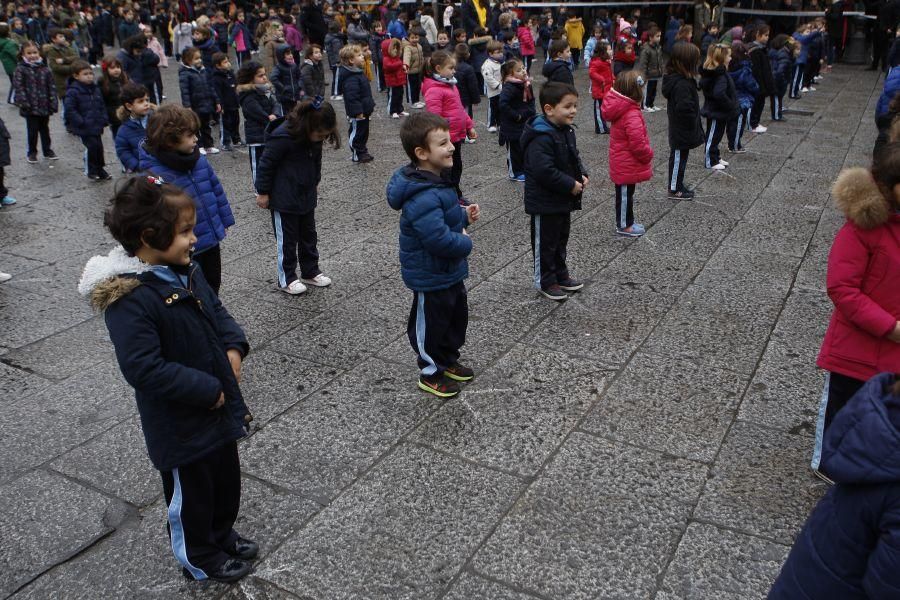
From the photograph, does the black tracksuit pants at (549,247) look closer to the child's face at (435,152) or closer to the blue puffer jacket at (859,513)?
the child's face at (435,152)

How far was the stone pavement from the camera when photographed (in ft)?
9.96

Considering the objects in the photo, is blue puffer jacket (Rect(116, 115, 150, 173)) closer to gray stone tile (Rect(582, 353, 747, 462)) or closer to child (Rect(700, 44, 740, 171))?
gray stone tile (Rect(582, 353, 747, 462))

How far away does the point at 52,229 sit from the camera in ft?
24.8

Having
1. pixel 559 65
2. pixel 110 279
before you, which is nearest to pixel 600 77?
pixel 559 65

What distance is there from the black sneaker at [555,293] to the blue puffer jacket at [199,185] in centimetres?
225

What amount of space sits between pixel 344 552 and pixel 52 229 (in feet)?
19.4

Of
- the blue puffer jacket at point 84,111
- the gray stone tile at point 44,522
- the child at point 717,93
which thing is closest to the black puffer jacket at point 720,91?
the child at point 717,93

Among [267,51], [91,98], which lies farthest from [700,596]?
[267,51]

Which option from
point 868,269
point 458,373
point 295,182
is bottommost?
point 458,373

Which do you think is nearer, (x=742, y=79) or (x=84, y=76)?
(x=84, y=76)

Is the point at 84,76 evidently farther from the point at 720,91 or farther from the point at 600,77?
the point at 720,91

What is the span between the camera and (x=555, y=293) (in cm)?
554

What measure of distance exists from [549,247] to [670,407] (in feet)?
5.74

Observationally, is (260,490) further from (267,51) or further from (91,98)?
(267,51)
